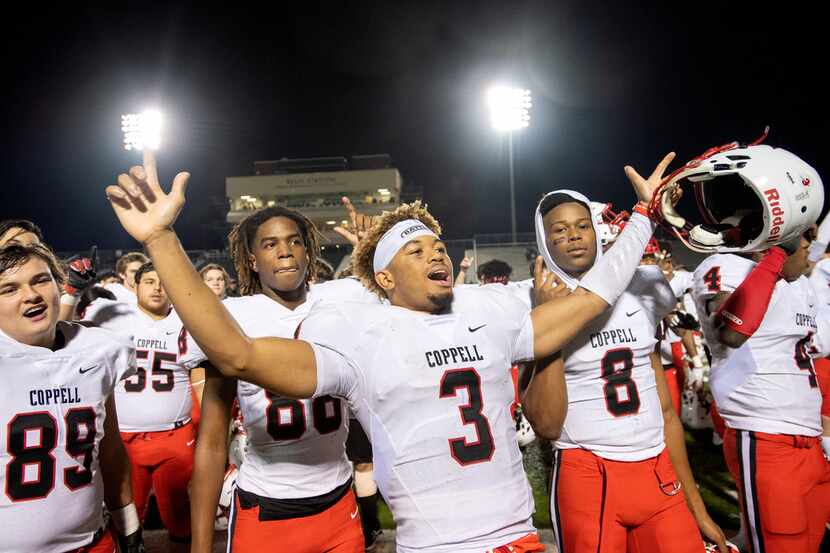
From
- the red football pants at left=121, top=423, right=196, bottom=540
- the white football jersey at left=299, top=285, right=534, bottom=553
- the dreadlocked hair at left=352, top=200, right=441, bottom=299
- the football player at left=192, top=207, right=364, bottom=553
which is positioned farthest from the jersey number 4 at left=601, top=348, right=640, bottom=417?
the red football pants at left=121, top=423, right=196, bottom=540

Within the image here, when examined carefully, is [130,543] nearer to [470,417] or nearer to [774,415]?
[470,417]

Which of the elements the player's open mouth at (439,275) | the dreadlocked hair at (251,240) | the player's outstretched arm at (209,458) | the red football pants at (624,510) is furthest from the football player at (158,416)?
the red football pants at (624,510)

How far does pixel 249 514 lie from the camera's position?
247cm

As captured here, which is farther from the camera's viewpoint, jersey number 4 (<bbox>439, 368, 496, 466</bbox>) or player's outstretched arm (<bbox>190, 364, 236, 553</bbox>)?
player's outstretched arm (<bbox>190, 364, 236, 553</bbox>)

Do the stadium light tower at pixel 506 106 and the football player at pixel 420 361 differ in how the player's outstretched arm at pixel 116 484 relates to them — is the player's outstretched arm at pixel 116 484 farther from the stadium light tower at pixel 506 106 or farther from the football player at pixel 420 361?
the stadium light tower at pixel 506 106

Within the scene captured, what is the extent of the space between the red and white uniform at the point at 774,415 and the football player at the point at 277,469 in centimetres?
228

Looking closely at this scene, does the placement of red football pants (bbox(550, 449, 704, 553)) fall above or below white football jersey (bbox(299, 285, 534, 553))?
below

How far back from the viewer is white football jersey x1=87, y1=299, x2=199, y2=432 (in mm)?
4199

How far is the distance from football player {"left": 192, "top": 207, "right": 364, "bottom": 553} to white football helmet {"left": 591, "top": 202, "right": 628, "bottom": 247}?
5.95ft

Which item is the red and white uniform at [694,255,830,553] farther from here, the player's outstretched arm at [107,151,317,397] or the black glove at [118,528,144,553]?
the black glove at [118,528,144,553]

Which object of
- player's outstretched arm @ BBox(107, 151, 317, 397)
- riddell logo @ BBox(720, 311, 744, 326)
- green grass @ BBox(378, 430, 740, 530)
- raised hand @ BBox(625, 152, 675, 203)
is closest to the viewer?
player's outstretched arm @ BBox(107, 151, 317, 397)

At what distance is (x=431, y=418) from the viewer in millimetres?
1886

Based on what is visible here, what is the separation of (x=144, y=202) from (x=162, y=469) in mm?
3217

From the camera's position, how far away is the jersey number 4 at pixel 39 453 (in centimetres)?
→ 213
